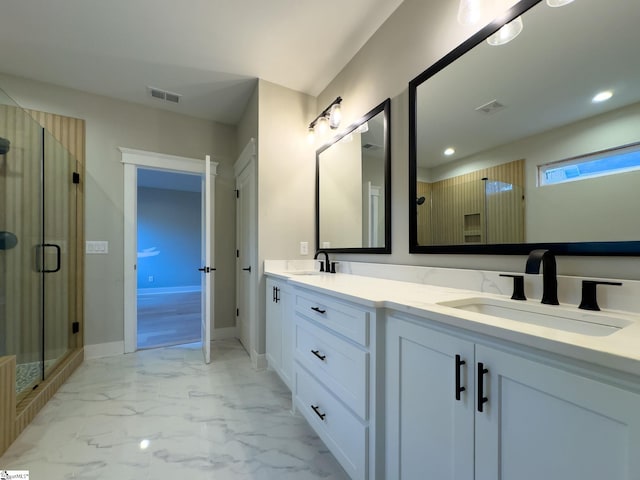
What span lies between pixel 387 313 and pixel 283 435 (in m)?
1.10

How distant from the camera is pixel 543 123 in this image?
103 centimetres

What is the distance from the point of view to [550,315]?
0.91 m

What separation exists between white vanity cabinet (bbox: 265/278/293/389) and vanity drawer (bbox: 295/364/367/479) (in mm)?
301

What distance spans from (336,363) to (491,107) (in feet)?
4.45

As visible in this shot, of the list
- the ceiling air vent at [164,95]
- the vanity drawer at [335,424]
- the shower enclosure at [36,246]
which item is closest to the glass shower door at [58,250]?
the shower enclosure at [36,246]

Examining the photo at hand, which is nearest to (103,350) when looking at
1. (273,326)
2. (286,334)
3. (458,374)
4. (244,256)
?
(244,256)

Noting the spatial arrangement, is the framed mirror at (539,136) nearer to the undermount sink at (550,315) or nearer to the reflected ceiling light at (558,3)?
the reflected ceiling light at (558,3)

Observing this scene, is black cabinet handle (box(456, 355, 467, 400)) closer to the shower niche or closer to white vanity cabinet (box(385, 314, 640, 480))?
white vanity cabinet (box(385, 314, 640, 480))

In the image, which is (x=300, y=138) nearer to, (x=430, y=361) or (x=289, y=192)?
(x=289, y=192)

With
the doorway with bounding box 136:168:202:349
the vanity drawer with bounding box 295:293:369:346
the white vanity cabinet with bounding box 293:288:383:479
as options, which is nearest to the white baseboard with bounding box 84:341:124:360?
the white vanity cabinet with bounding box 293:288:383:479

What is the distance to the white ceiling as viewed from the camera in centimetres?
176

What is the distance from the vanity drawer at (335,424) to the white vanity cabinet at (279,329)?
30 cm

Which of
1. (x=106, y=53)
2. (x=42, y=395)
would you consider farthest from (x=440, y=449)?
(x=106, y=53)

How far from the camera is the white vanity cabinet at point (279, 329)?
192 centimetres
